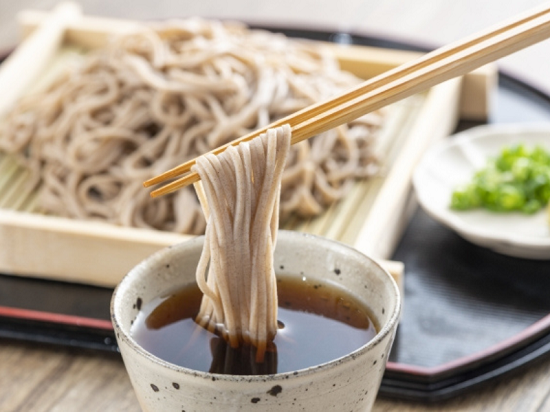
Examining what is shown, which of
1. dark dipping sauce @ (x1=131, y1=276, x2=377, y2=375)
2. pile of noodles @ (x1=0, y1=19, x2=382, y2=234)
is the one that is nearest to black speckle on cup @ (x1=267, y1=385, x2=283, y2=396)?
dark dipping sauce @ (x1=131, y1=276, x2=377, y2=375)

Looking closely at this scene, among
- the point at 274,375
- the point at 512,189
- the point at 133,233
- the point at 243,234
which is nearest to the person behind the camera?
the point at 274,375

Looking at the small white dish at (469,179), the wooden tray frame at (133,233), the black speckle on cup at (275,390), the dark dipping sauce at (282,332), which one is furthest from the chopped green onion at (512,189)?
the black speckle on cup at (275,390)

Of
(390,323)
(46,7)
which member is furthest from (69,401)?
(46,7)

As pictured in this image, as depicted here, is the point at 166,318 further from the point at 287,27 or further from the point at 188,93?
the point at 287,27

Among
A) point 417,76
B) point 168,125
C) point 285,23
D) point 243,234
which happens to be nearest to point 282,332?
point 243,234

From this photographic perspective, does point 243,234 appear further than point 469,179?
No

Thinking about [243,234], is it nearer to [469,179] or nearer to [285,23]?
[469,179]

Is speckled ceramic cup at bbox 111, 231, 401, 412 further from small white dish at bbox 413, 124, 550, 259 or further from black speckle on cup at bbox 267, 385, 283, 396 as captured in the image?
small white dish at bbox 413, 124, 550, 259
